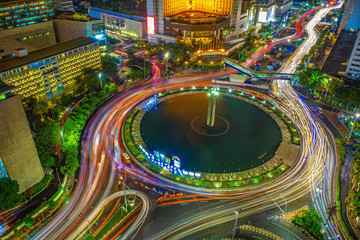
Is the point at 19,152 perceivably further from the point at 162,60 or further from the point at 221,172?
the point at 162,60

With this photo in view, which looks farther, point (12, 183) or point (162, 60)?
point (162, 60)

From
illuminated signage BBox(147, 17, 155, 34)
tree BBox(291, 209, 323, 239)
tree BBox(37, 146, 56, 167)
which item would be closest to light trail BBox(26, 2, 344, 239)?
tree BBox(291, 209, 323, 239)

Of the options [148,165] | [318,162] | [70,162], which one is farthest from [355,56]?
[70,162]

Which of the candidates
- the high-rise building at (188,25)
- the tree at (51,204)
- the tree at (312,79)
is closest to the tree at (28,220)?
the tree at (51,204)

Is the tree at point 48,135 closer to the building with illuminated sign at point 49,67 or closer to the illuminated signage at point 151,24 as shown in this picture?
the building with illuminated sign at point 49,67

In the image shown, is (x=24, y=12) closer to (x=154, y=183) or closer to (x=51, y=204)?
(x=51, y=204)

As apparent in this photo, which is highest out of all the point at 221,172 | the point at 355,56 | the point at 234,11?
the point at 234,11
